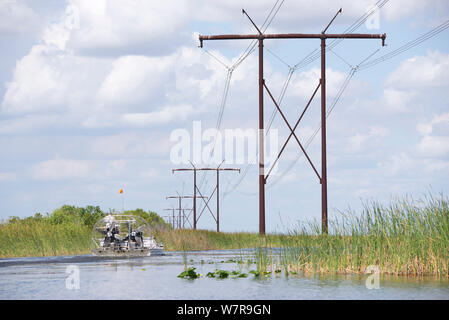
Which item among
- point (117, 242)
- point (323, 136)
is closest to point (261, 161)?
point (323, 136)

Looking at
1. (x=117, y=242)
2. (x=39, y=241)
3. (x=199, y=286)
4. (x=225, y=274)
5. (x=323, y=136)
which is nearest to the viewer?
(x=199, y=286)

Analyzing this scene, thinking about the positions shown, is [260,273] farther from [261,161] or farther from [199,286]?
[261,161]

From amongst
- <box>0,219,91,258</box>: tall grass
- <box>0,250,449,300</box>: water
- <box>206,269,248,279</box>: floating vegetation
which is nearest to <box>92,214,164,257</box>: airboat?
<box>0,219,91,258</box>: tall grass

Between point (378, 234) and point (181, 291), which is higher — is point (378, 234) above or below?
above

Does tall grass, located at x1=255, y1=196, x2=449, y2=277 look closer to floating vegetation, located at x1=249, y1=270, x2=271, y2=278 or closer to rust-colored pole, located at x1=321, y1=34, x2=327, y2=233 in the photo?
floating vegetation, located at x1=249, y1=270, x2=271, y2=278

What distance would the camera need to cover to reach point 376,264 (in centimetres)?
2212

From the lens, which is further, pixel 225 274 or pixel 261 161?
pixel 261 161

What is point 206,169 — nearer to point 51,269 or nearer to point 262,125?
point 262,125

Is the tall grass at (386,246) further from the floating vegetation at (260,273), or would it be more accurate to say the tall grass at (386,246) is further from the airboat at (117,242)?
the airboat at (117,242)

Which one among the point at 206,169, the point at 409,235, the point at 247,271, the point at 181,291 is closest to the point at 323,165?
the point at 247,271

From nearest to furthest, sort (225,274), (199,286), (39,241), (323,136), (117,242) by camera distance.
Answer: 1. (199,286)
2. (225,274)
3. (117,242)
4. (39,241)
5. (323,136)

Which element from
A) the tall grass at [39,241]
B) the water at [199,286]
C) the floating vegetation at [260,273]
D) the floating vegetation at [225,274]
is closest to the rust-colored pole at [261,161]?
the tall grass at [39,241]
